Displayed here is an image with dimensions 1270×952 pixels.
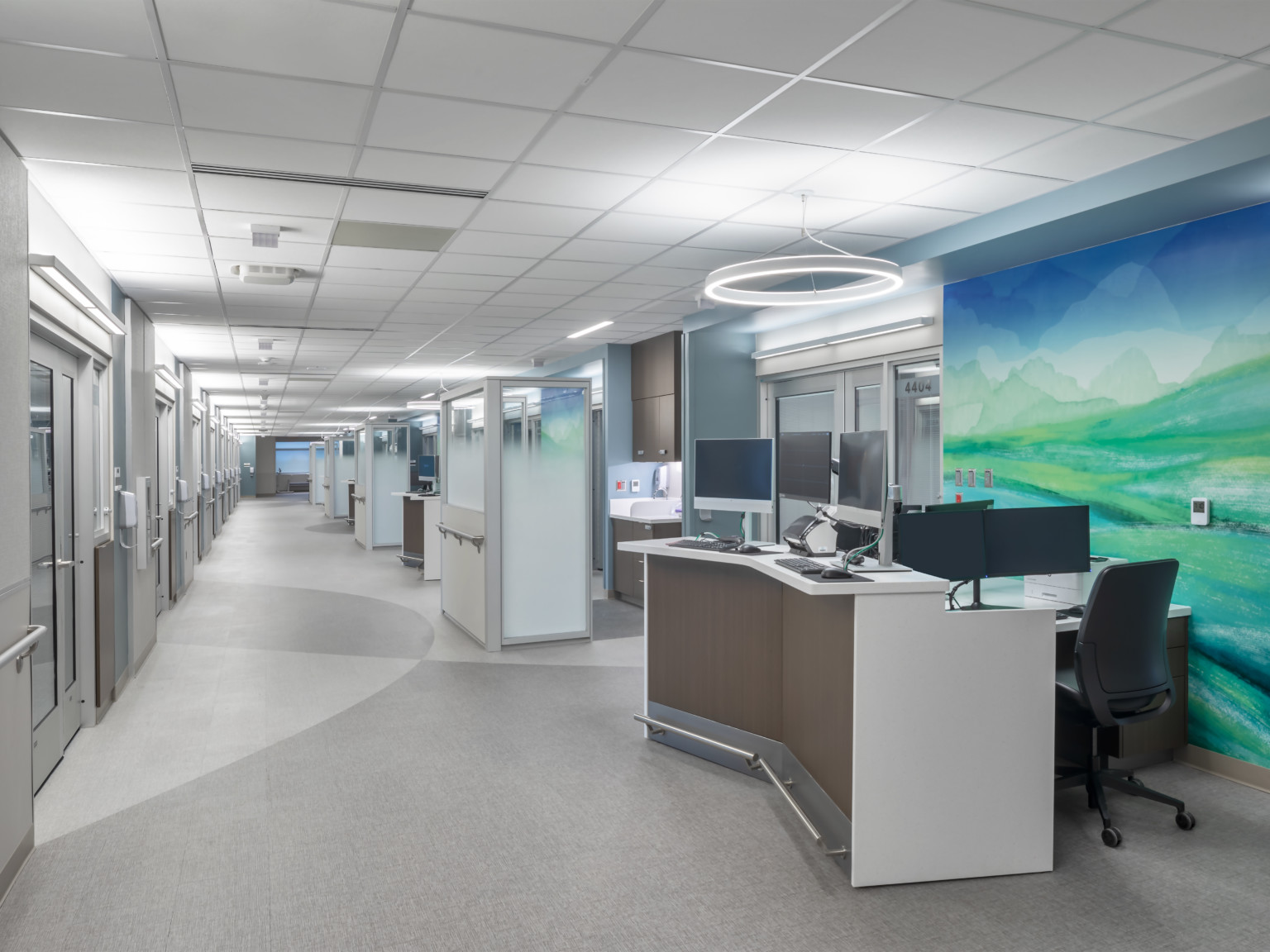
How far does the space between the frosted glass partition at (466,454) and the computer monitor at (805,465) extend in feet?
10.3

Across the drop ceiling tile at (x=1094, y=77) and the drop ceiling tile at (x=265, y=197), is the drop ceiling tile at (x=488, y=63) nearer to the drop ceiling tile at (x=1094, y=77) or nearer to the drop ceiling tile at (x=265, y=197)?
the drop ceiling tile at (x=265, y=197)

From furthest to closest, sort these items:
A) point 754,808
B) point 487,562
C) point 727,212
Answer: point 487,562, point 727,212, point 754,808

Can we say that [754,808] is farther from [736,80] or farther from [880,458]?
[736,80]

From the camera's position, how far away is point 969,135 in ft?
11.7

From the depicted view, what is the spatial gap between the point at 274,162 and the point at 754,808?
3.62m

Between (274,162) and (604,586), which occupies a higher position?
(274,162)

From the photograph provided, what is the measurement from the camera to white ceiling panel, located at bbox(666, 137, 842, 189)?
12.2ft

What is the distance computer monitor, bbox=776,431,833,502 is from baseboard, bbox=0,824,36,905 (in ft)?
11.5

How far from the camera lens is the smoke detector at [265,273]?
570cm

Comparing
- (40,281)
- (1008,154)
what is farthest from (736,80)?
(40,281)

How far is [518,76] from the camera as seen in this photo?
118 inches

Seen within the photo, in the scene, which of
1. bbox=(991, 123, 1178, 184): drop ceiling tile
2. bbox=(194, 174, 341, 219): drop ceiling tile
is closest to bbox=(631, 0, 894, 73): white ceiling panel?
bbox=(991, 123, 1178, 184): drop ceiling tile

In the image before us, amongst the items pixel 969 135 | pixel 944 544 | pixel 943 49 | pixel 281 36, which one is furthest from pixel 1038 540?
pixel 281 36

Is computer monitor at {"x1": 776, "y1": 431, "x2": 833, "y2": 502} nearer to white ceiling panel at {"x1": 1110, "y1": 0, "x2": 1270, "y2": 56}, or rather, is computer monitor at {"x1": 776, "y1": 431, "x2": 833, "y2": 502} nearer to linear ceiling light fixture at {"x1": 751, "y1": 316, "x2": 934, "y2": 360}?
white ceiling panel at {"x1": 1110, "y1": 0, "x2": 1270, "y2": 56}
